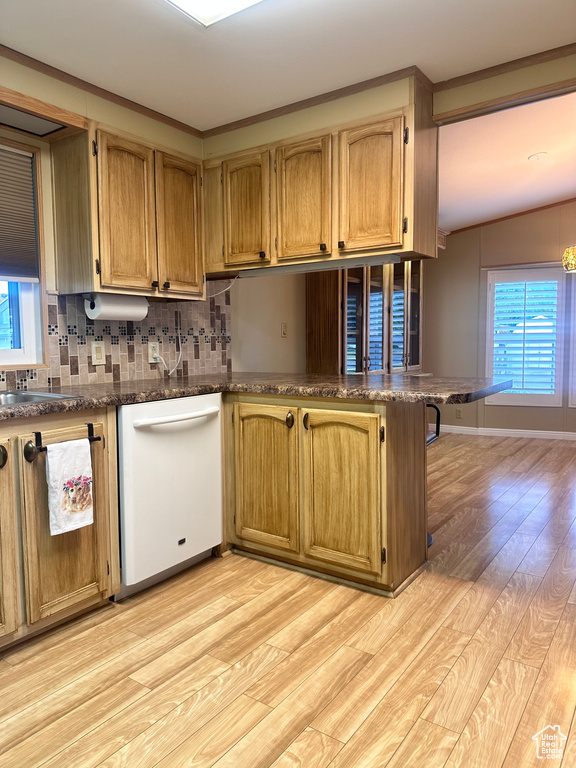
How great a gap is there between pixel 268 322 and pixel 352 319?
0.78 m

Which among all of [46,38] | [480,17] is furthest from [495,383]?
[46,38]

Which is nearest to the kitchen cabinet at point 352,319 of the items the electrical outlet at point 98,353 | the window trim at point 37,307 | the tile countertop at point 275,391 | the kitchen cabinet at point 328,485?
the tile countertop at point 275,391

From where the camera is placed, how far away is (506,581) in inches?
98.7

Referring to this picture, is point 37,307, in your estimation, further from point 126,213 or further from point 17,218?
point 126,213

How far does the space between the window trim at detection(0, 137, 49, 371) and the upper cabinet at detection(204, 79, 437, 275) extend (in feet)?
3.03

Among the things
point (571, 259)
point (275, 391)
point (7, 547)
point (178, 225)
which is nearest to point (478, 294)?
point (571, 259)

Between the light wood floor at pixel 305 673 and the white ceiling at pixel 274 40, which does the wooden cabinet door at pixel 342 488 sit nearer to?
the light wood floor at pixel 305 673

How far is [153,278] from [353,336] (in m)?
2.14

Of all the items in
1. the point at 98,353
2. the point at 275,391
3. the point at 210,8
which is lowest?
the point at 275,391

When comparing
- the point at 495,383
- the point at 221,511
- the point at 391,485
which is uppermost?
the point at 495,383

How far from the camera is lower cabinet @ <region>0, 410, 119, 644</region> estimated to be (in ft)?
6.22

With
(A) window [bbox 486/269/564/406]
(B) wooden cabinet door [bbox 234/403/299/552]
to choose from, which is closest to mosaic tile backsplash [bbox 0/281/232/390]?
(B) wooden cabinet door [bbox 234/403/299/552]

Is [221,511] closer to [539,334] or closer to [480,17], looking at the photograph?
[480,17]

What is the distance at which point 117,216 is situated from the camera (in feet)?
8.54
